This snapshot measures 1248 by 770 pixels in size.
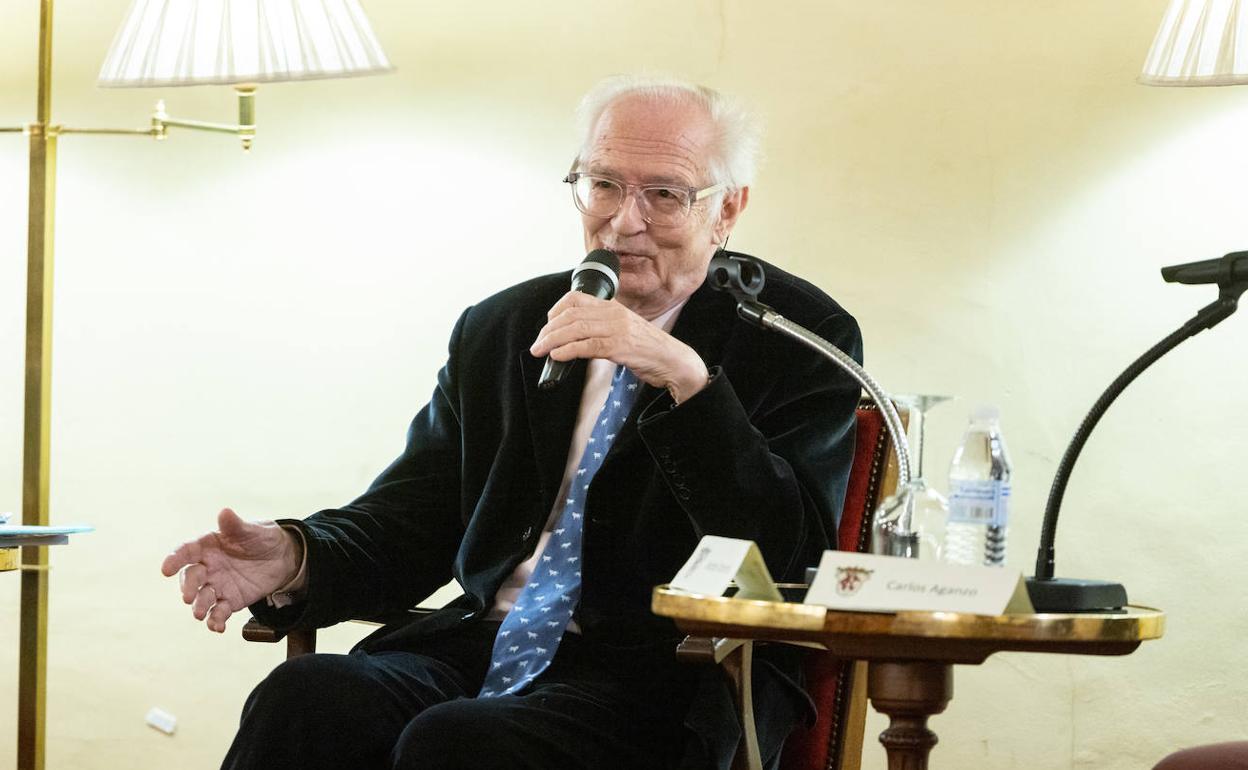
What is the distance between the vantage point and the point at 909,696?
1621 mm

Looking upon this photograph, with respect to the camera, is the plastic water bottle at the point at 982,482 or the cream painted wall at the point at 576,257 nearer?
the plastic water bottle at the point at 982,482

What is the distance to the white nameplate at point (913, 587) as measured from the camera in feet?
4.68

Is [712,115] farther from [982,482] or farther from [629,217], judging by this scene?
[982,482]

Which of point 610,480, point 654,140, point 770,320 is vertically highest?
point 654,140

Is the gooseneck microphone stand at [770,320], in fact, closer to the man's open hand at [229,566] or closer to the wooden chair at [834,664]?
the wooden chair at [834,664]

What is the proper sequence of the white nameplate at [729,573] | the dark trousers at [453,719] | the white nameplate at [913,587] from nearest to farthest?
1. the white nameplate at [913,587]
2. the white nameplate at [729,573]
3. the dark trousers at [453,719]

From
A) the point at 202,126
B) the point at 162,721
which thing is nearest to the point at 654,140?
the point at 202,126

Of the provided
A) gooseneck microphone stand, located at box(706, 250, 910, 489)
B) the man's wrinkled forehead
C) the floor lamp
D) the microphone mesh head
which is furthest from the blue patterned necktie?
the floor lamp

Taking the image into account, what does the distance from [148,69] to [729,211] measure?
1.05m

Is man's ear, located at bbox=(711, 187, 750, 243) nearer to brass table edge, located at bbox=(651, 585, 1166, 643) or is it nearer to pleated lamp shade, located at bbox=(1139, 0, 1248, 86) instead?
pleated lamp shade, located at bbox=(1139, 0, 1248, 86)

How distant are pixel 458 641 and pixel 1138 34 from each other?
73.3 inches

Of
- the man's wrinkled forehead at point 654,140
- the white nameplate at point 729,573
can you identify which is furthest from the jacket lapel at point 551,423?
the white nameplate at point 729,573

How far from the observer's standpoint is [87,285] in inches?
143

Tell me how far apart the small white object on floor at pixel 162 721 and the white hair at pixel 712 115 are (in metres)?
1.88
